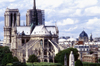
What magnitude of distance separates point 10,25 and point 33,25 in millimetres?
20542

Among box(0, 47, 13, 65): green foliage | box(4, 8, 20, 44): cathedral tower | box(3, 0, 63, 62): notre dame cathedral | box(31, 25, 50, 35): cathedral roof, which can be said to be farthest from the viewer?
box(4, 8, 20, 44): cathedral tower

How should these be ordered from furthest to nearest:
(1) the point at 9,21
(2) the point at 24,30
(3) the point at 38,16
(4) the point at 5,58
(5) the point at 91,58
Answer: (3) the point at 38,16 → (1) the point at 9,21 → (2) the point at 24,30 → (5) the point at 91,58 → (4) the point at 5,58

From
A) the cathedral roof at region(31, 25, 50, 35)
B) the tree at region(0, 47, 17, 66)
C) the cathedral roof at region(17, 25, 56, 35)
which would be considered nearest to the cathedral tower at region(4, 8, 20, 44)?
the cathedral roof at region(17, 25, 56, 35)

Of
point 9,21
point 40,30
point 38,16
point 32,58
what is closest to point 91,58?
point 40,30

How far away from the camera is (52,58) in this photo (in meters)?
122

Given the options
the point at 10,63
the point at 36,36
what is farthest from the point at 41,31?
the point at 10,63

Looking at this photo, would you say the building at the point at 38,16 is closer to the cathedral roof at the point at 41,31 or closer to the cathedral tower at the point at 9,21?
the cathedral tower at the point at 9,21

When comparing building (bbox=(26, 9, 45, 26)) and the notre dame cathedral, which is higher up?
building (bbox=(26, 9, 45, 26))

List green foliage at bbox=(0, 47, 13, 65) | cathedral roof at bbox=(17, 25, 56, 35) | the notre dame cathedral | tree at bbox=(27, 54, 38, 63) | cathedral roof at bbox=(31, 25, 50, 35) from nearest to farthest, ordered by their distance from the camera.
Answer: green foliage at bbox=(0, 47, 13, 65) → tree at bbox=(27, 54, 38, 63) → the notre dame cathedral → cathedral roof at bbox=(31, 25, 50, 35) → cathedral roof at bbox=(17, 25, 56, 35)

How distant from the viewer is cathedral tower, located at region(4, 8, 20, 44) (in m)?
163

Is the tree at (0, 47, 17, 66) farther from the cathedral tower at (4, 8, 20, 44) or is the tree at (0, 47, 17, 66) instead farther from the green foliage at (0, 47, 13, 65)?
the cathedral tower at (4, 8, 20, 44)

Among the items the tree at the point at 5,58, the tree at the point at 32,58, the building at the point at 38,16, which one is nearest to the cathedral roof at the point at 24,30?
the tree at the point at 32,58

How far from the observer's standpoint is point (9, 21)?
163 meters

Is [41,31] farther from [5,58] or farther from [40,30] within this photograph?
[5,58]
